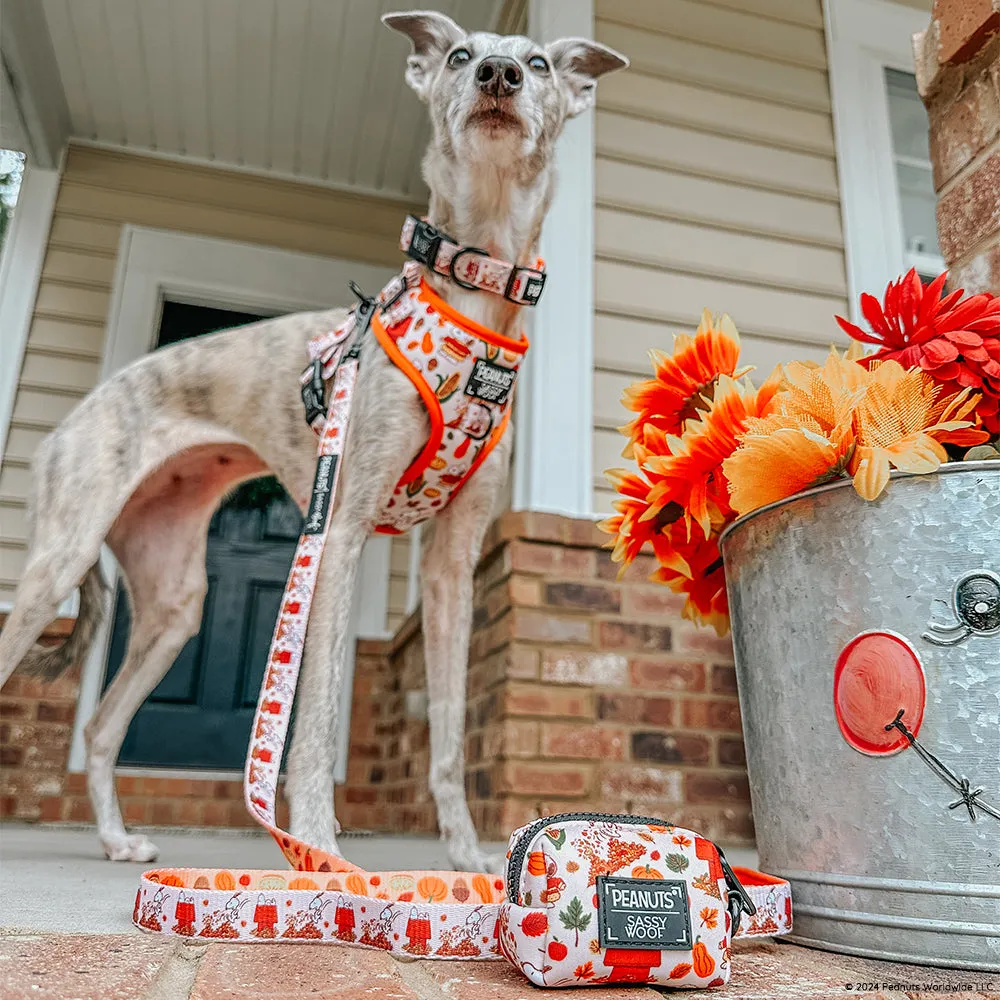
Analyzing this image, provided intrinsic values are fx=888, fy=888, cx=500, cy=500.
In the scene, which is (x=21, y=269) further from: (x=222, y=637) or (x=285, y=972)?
(x=285, y=972)

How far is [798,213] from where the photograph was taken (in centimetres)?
362

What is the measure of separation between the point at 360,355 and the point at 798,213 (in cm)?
252

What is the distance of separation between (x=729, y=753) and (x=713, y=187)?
2.18m

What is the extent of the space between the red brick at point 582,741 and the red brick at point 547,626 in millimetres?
265

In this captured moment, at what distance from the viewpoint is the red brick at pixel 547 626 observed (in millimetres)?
2779

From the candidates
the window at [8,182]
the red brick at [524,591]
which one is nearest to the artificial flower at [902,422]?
the red brick at [524,591]

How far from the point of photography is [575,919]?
0.77m

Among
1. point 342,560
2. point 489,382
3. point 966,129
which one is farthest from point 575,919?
point 966,129

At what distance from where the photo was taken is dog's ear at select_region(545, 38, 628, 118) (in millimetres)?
2061

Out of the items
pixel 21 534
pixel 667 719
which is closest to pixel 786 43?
pixel 667 719

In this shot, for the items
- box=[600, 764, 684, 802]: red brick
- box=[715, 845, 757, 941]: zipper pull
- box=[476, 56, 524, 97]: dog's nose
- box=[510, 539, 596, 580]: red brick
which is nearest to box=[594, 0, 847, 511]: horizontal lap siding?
box=[510, 539, 596, 580]: red brick

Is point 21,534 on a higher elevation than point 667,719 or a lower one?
higher

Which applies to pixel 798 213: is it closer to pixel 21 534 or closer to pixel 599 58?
pixel 599 58

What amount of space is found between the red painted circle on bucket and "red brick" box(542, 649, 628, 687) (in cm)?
184
